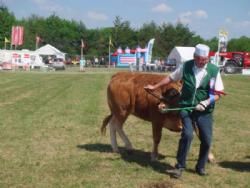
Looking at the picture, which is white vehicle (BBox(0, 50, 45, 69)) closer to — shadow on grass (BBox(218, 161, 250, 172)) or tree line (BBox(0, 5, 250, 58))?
tree line (BBox(0, 5, 250, 58))

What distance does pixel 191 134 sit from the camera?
7.20 meters

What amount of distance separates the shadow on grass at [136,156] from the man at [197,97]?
2.14 feet

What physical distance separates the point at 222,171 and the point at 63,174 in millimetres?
2480

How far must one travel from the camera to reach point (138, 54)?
65.1 metres

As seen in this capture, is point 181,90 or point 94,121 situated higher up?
point 181,90

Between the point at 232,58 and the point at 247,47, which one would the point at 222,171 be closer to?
the point at 232,58

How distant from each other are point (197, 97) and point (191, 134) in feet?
1.80

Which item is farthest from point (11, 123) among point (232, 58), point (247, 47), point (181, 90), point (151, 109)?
point (247, 47)

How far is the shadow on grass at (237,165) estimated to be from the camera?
8117 mm

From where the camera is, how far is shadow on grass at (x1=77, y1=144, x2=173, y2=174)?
805 cm

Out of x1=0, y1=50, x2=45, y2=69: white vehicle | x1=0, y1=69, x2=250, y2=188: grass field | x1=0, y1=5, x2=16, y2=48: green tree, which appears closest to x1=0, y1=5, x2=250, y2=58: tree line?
x1=0, y1=5, x2=16, y2=48: green tree

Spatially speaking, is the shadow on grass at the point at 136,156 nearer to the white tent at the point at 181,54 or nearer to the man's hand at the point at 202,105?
the man's hand at the point at 202,105

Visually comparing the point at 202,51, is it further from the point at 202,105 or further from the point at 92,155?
the point at 92,155

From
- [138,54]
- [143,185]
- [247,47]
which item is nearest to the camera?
[143,185]
